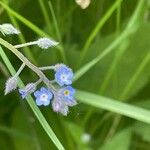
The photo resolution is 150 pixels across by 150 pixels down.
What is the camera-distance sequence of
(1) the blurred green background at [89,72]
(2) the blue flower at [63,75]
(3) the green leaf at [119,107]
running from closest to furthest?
1. (2) the blue flower at [63,75]
2. (3) the green leaf at [119,107]
3. (1) the blurred green background at [89,72]

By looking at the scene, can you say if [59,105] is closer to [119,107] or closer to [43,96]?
[43,96]

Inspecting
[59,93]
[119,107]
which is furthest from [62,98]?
[119,107]

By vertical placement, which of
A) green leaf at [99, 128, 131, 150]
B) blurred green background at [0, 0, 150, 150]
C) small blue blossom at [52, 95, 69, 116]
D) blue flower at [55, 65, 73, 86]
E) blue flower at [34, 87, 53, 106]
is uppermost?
blue flower at [55, 65, 73, 86]

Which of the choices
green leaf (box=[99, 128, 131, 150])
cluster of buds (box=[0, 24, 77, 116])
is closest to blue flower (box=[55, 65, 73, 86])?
cluster of buds (box=[0, 24, 77, 116])

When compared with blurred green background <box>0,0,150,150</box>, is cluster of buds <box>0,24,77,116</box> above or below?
above

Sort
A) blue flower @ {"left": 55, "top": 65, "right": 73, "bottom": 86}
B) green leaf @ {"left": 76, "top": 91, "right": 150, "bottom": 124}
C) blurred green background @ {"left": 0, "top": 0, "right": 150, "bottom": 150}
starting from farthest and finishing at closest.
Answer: blurred green background @ {"left": 0, "top": 0, "right": 150, "bottom": 150} < green leaf @ {"left": 76, "top": 91, "right": 150, "bottom": 124} < blue flower @ {"left": 55, "top": 65, "right": 73, "bottom": 86}

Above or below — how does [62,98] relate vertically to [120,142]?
above

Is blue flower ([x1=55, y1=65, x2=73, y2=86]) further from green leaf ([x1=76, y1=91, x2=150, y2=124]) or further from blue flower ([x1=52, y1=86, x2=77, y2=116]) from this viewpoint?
green leaf ([x1=76, y1=91, x2=150, y2=124])

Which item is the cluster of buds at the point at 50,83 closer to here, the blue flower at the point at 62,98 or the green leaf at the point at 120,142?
the blue flower at the point at 62,98

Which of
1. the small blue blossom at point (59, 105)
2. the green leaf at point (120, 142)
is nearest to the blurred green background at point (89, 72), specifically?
the green leaf at point (120, 142)
